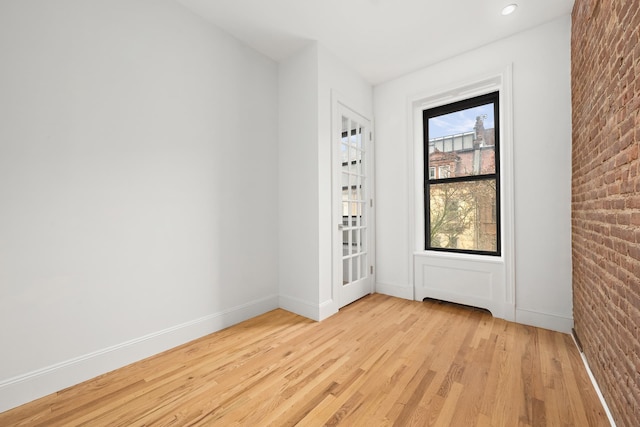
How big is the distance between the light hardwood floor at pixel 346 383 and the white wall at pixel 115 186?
0.29 metres

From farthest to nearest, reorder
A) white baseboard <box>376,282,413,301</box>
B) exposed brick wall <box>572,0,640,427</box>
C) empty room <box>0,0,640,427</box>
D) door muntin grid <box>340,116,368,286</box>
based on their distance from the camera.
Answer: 1. white baseboard <box>376,282,413,301</box>
2. door muntin grid <box>340,116,368,286</box>
3. empty room <box>0,0,640,427</box>
4. exposed brick wall <box>572,0,640,427</box>

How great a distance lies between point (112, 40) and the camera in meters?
1.97

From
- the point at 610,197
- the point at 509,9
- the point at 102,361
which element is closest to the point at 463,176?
the point at 509,9

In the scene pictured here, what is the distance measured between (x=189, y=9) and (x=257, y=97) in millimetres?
918

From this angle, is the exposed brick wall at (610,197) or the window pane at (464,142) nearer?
the exposed brick wall at (610,197)

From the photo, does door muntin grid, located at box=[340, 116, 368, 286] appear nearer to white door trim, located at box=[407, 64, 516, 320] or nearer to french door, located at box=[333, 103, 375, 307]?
french door, located at box=[333, 103, 375, 307]

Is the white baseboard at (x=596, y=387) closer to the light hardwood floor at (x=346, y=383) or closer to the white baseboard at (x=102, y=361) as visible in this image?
the light hardwood floor at (x=346, y=383)

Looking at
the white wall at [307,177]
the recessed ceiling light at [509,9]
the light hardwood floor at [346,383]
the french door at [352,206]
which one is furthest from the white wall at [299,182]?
the recessed ceiling light at [509,9]

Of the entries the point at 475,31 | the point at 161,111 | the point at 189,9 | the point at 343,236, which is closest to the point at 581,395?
the point at 343,236

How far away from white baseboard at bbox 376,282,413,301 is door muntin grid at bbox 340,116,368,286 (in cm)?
30

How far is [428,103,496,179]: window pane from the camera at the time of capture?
3104 millimetres

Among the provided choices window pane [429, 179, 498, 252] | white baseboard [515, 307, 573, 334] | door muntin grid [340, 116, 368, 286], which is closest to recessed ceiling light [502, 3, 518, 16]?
window pane [429, 179, 498, 252]

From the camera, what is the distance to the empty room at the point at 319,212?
1.56 meters

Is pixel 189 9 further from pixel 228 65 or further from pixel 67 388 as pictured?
pixel 67 388
